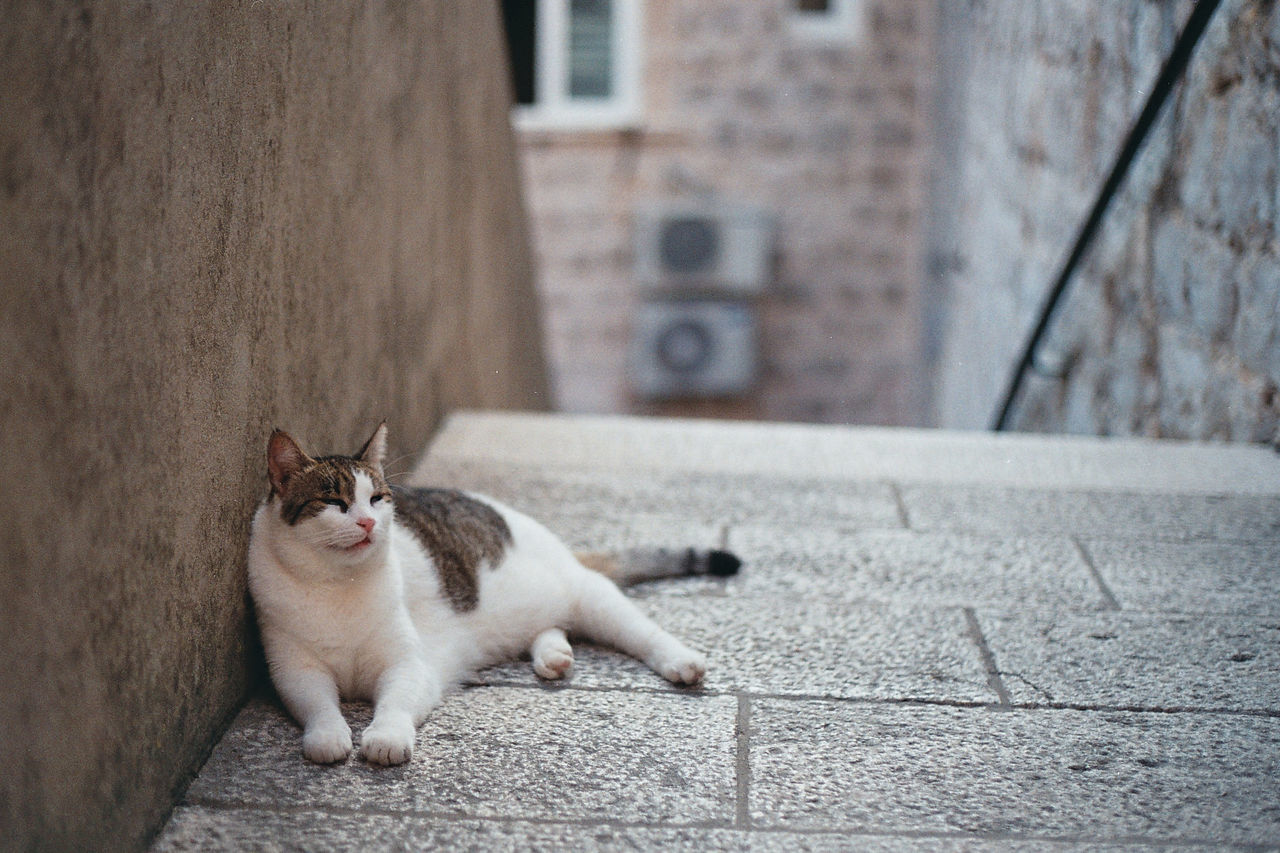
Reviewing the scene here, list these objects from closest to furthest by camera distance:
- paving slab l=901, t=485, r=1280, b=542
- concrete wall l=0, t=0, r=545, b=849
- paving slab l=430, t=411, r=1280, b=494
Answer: concrete wall l=0, t=0, r=545, b=849 < paving slab l=901, t=485, r=1280, b=542 < paving slab l=430, t=411, r=1280, b=494

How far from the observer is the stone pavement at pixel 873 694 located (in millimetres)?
1678

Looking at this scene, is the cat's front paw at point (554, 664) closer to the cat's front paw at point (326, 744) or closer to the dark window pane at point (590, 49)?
the cat's front paw at point (326, 744)

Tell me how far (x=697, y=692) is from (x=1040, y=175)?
12.6 ft

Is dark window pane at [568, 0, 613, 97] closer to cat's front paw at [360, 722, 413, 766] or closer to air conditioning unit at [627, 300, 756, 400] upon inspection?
air conditioning unit at [627, 300, 756, 400]

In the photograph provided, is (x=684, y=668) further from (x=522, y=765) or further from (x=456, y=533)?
(x=456, y=533)

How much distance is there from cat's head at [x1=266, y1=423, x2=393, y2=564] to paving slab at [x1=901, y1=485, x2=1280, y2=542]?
147 cm

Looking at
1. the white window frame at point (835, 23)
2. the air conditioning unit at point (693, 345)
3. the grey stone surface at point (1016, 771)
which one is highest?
the white window frame at point (835, 23)

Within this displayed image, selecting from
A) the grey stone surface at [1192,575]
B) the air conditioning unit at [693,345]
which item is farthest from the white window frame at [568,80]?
the grey stone surface at [1192,575]

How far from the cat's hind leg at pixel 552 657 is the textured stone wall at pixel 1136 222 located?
6.32 feet

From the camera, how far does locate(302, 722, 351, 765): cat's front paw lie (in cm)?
178

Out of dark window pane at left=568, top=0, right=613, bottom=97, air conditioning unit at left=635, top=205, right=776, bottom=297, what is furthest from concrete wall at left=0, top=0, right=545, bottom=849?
dark window pane at left=568, top=0, right=613, bottom=97

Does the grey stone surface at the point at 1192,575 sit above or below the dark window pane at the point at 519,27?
below

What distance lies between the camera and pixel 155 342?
161 centimetres

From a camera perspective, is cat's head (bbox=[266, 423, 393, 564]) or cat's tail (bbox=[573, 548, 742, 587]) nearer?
cat's head (bbox=[266, 423, 393, 564])
